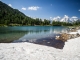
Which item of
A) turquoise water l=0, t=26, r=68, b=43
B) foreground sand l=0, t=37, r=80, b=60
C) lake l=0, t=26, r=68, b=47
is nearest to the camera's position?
foreground sand l=0, t=37, r=80, b=60

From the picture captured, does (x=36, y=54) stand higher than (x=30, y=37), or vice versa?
(x=36, y=54)

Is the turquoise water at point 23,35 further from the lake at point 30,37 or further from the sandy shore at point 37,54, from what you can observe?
the sandy shore at point 37,54

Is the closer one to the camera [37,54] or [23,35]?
[37,54]

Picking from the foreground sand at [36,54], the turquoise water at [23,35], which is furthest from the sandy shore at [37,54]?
the turquoise water at [23,35]

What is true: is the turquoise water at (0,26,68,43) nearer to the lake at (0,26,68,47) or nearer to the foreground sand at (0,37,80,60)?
the lake at (0,26,68,47)

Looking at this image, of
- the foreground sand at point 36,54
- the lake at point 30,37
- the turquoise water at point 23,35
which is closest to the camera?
the foreground sand at point 36,54

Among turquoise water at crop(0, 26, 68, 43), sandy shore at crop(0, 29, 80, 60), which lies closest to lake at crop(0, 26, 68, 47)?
turquoise water at crop(0, 26, 68, 43)

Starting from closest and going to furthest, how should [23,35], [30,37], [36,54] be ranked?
[36,54] < [30,37] < [23,35]

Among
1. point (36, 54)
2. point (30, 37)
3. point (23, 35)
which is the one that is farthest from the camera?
point (23, 35)

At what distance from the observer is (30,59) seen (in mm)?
11398

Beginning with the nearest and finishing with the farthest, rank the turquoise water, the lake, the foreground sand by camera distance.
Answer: the foreground sand, the lake, the turquoise water

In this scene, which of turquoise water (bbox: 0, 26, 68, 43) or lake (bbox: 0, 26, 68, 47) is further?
turquoise water (bbox: 0, 26, 68, 43)

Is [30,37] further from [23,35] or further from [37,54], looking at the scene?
[37,54]

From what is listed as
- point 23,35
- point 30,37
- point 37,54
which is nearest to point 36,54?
point 37,54
